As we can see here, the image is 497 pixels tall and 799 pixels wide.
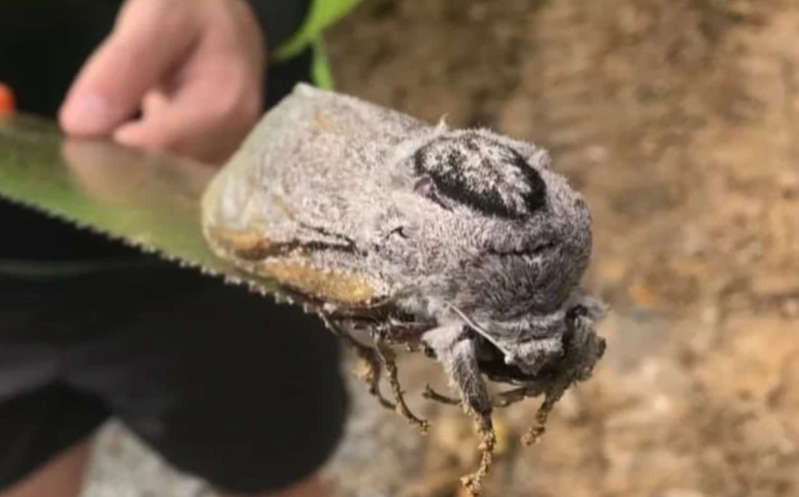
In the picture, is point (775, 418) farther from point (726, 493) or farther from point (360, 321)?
point (360, 321)

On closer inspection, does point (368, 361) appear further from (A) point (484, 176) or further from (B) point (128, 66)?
(B) point (128, 66)

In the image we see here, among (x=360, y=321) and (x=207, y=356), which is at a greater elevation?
(x=360, y=321)

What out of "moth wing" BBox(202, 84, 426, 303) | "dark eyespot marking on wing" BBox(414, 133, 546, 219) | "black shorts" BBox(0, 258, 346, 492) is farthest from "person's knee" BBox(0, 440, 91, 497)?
"dark eyespot marking on wing" BBox(414, 133, 546, 219)

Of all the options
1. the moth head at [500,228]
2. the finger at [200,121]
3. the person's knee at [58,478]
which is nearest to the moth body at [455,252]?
the moth head at [500,228]

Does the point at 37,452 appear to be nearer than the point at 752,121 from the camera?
Yes

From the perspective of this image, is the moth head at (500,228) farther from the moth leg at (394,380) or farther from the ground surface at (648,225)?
the ground surface at (648,225)

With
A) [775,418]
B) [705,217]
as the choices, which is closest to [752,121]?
[705,217]
